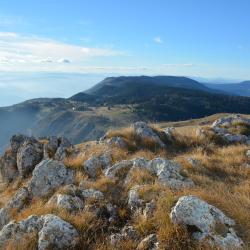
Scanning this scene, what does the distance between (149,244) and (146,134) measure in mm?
12260

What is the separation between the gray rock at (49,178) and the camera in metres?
15.0

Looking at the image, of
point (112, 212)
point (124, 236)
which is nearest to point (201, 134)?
point (112, 212)

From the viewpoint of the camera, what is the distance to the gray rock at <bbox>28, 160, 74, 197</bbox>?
15.0m

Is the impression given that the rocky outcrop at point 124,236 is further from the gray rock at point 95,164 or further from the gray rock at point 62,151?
the gray rock at point 62,151

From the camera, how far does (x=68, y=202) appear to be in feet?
37.6

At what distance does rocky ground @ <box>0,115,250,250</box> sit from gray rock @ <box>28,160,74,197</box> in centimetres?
4

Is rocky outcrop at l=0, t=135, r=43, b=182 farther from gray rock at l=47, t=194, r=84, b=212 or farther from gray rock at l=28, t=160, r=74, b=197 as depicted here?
gray rock at l=47, t=194, r=84, b=212

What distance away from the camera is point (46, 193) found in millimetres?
14773

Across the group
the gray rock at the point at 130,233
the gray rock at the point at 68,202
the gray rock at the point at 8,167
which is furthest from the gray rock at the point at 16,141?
the gray rock at the point at 130,233

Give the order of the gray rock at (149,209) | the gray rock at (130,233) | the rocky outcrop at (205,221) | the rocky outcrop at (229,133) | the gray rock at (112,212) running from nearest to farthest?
the rocky outcrop at (205,221), the gray rock at (130,233), the gray rock at (149,209), the gray rock at (112,212), the rocky outcrop at (229,133)

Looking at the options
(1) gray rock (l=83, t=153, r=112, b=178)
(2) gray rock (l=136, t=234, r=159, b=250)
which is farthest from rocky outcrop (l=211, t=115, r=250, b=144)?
(2) gray rock (l=136, t=234, r=159, b=250)

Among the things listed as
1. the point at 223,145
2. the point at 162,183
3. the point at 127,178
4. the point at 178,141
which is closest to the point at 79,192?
the point at 127,178

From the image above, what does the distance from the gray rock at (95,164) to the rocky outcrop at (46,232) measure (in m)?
5.51

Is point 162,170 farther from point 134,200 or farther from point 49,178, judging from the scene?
point 49,178
